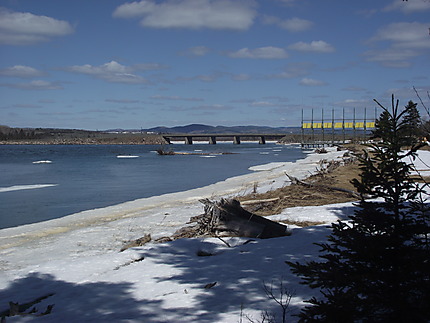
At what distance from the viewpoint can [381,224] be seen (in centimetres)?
361

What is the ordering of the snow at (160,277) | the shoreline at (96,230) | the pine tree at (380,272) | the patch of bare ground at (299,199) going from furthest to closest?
the patch of bare ground at (299,199) → the shoreline at (96,230) → the snow at (160,277) → the pine tree at (380,272)

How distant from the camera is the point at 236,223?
799cm

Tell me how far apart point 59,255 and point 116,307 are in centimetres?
415

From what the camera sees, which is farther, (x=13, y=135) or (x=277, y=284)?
(x=13, y=135)

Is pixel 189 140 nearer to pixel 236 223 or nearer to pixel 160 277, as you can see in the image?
pixel 236 223

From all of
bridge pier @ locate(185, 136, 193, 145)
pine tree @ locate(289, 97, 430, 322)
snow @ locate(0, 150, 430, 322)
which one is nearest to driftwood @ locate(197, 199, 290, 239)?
snow @ locate(0, 150, 430, 322)

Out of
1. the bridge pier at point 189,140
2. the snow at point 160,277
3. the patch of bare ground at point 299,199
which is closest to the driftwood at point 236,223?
the snow at point 160,277

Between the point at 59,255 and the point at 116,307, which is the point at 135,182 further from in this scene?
the point at 116,307

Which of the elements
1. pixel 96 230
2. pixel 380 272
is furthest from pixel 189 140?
pixel 380 272

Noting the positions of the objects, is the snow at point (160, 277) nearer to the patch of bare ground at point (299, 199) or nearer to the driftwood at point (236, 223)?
the driftwood at point (236, 223)

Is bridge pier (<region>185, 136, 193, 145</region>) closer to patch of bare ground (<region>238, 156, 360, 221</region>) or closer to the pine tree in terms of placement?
patch of bare ground (<region>238, 156, 360, 221</region>)

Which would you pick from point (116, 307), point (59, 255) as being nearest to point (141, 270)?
point (116, 307)

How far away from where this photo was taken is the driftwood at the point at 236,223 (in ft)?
25.5

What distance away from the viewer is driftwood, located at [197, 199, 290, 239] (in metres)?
7.76
